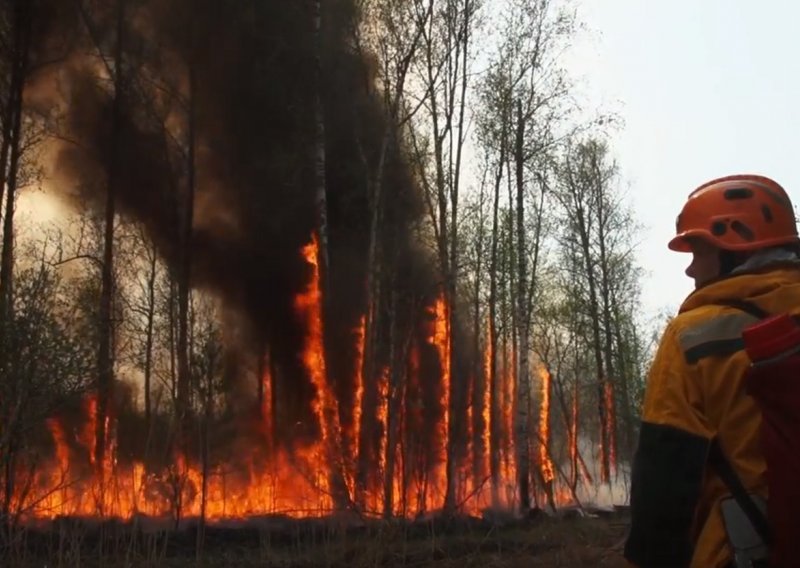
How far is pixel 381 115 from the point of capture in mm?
21406

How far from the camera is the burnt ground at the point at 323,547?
8406 mm

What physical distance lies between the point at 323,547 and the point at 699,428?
381 inches

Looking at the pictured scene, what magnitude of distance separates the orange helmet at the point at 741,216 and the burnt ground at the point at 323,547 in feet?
20.9

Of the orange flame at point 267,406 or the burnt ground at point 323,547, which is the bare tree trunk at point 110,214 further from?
the burnt ground at point 323,547

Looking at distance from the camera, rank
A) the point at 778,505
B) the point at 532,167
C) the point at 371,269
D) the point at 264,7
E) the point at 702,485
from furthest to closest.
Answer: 1. the point at 532,167
2. the point at 264,7
3. the point at 371,269
4. the point at 702,485
5. the point at 778,505

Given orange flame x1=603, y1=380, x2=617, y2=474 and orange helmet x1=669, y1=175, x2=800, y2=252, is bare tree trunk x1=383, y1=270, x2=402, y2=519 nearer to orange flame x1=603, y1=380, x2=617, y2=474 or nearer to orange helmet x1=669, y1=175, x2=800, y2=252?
orange helmet x1=669, y1=175, x2=800, y2=252

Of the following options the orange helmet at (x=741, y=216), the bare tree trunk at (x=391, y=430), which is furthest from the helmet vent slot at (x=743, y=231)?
the bare tree trunk at (x=391, y=430)

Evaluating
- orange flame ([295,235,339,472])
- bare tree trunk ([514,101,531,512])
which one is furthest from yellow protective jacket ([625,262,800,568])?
bare tree trunk ([514,101,531,512])

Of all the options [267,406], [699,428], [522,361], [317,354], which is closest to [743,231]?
[699,428]

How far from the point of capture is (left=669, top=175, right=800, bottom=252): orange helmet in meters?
2.20

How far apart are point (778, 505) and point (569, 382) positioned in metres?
43.3

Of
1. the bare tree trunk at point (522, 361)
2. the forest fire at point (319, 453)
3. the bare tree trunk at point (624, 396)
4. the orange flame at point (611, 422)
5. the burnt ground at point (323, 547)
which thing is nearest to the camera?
the burnt ground at point (323, 547)

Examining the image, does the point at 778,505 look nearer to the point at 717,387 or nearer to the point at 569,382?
the point at 717,387

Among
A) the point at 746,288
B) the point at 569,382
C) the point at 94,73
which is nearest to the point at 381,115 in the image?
the point at 94,73
